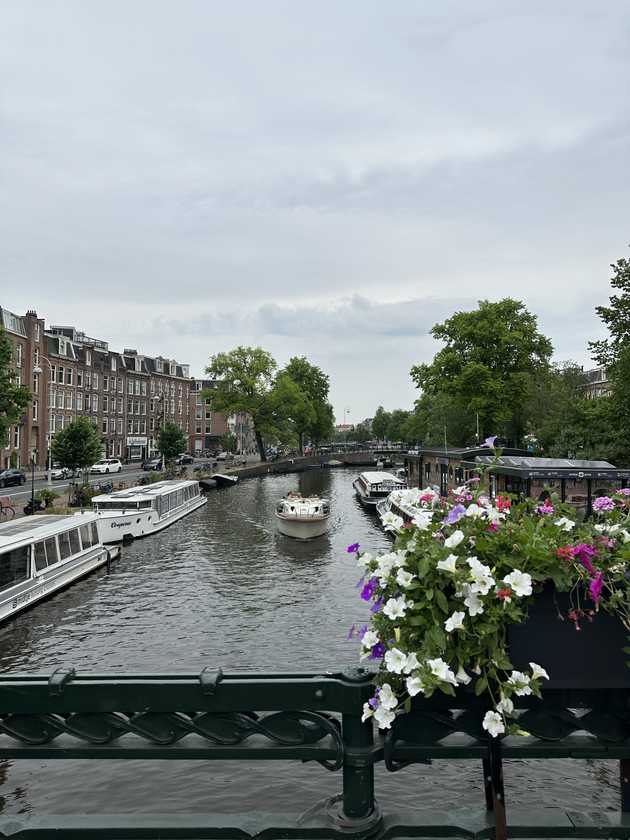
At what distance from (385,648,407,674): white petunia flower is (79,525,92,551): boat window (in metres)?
23.1

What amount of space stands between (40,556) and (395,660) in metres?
20.1

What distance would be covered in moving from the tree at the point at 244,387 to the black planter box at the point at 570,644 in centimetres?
8011

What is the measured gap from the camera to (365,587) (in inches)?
118

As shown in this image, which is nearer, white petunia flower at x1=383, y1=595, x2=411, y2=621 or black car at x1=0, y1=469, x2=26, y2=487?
white petunia flower at x1=383, y1=595, x2=411, y2=621

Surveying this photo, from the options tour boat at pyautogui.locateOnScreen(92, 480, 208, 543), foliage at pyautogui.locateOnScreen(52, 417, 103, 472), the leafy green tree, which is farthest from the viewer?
the leafy green tree

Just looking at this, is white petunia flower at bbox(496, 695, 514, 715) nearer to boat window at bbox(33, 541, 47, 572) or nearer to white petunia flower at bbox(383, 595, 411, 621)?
white petunia flower at bbox(383, 595, 411, 621)

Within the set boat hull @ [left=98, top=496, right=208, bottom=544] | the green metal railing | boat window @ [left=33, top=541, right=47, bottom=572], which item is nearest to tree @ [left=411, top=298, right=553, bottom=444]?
boat hull @ [left=98, top=496, right=208, bottom=544]

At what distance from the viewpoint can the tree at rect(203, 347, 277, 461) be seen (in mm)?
83062

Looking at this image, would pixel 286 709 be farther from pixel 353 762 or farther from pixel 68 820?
pixel 68 820

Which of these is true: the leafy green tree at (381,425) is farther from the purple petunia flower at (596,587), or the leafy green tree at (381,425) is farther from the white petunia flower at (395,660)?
the white petunia flower at (395,660)

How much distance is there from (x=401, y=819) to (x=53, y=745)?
1.67 m

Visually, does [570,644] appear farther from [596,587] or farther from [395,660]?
[395,660]

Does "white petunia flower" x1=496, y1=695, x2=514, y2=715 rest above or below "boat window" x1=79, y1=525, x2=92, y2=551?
above

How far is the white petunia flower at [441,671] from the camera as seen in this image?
8.49 feet
